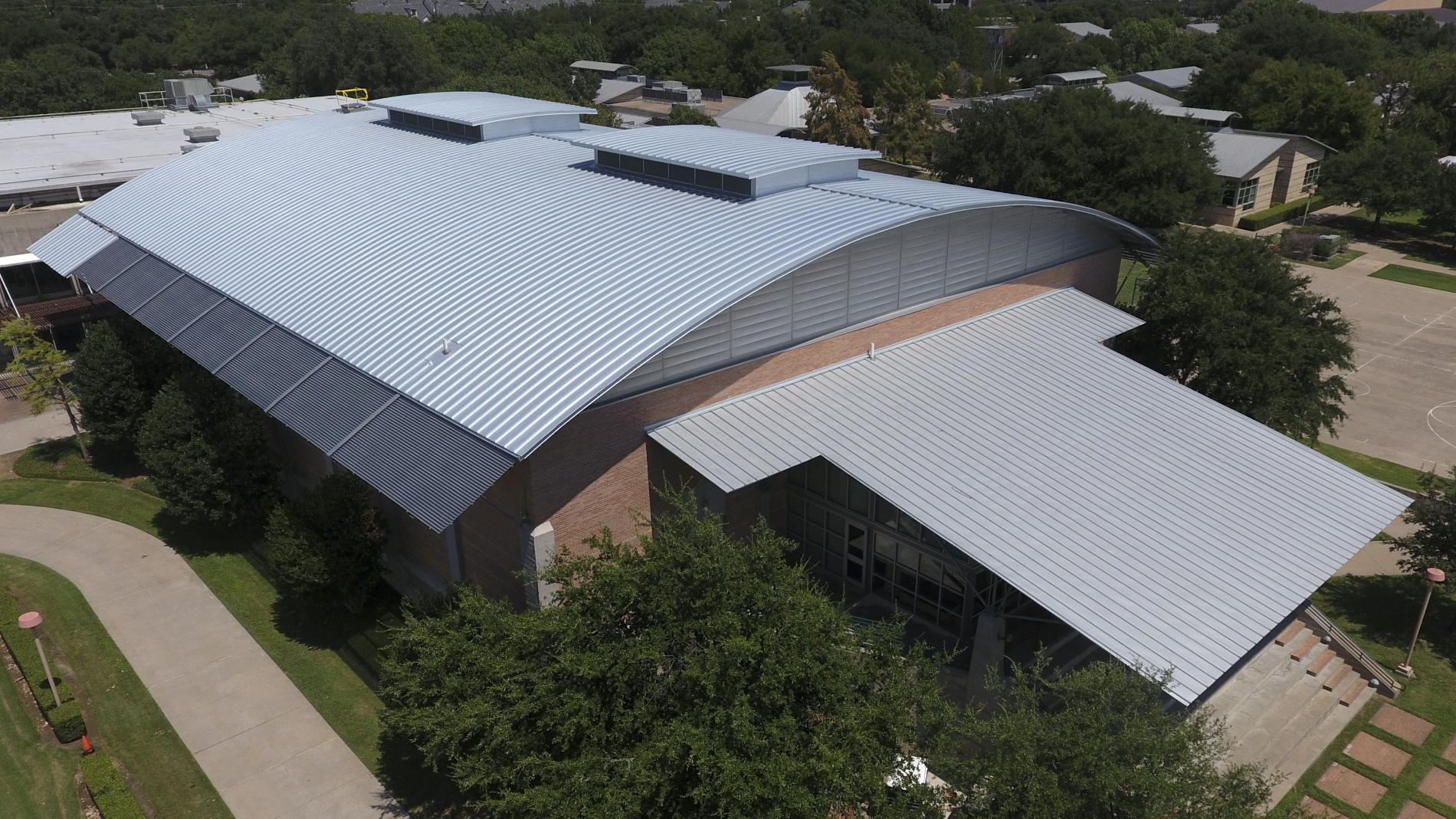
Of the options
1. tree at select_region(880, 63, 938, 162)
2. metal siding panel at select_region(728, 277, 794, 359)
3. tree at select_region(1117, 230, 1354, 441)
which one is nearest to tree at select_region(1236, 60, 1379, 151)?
tree at select_region(880, 63, 938, 162)

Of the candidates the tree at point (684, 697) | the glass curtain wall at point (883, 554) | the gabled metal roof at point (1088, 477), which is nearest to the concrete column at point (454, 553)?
the gabled metal roof at point (1088, 477)

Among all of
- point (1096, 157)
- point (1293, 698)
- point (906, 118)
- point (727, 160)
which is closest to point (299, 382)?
point (727, 160)

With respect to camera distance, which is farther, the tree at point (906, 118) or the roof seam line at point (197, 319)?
the tree at point (906, 118)

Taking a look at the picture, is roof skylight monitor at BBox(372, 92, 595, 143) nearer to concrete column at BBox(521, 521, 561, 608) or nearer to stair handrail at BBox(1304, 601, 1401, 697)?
concrete column at BBox(521, 521, 561, 608)

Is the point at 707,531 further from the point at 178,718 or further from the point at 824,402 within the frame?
the point at 178,718

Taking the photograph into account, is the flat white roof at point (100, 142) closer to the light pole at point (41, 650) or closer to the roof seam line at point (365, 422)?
the light pole at point (41, 650)

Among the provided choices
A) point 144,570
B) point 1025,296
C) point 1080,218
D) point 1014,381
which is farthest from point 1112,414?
point 144,570
